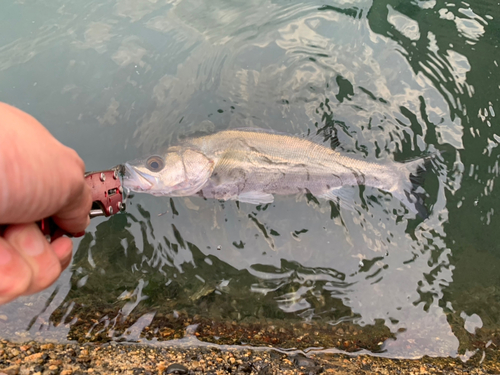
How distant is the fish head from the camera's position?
408cm

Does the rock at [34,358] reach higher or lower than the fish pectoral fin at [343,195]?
lower

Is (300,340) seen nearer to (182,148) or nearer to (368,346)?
(368,346)

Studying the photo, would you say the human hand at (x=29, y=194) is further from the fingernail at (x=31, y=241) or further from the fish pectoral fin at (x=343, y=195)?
the fish pectoral fin at (x=343, y=195)

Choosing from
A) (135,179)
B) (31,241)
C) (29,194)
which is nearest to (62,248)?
(31,241)

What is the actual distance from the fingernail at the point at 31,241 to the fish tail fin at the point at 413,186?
4.11 metres

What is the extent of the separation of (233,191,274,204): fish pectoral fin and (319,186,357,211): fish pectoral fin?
734 millimetres

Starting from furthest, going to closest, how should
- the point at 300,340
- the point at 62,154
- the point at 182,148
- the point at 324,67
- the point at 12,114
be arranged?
1. the point at 324,67
2. the point at 182,148
3. the point at 300,340
4. the point at 62,154
5. the point at 12,114

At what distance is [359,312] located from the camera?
4.45 meters

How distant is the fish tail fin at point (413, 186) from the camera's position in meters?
4.49

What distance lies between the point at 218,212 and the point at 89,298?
192cm

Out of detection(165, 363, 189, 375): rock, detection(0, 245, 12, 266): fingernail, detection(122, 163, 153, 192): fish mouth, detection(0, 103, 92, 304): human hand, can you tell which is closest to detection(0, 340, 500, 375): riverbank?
detection(165, 363, 189, 375): rock

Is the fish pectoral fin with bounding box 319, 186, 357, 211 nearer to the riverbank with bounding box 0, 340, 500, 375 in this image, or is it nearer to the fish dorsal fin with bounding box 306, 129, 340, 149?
the fish dorsal fin with bounding box 306, 129, 340, 149

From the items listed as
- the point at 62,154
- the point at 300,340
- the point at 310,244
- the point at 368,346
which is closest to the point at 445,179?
the point at 310,244

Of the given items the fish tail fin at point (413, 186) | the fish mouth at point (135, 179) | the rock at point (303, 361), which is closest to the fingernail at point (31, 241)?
the fish mouth at point (135, 179)
